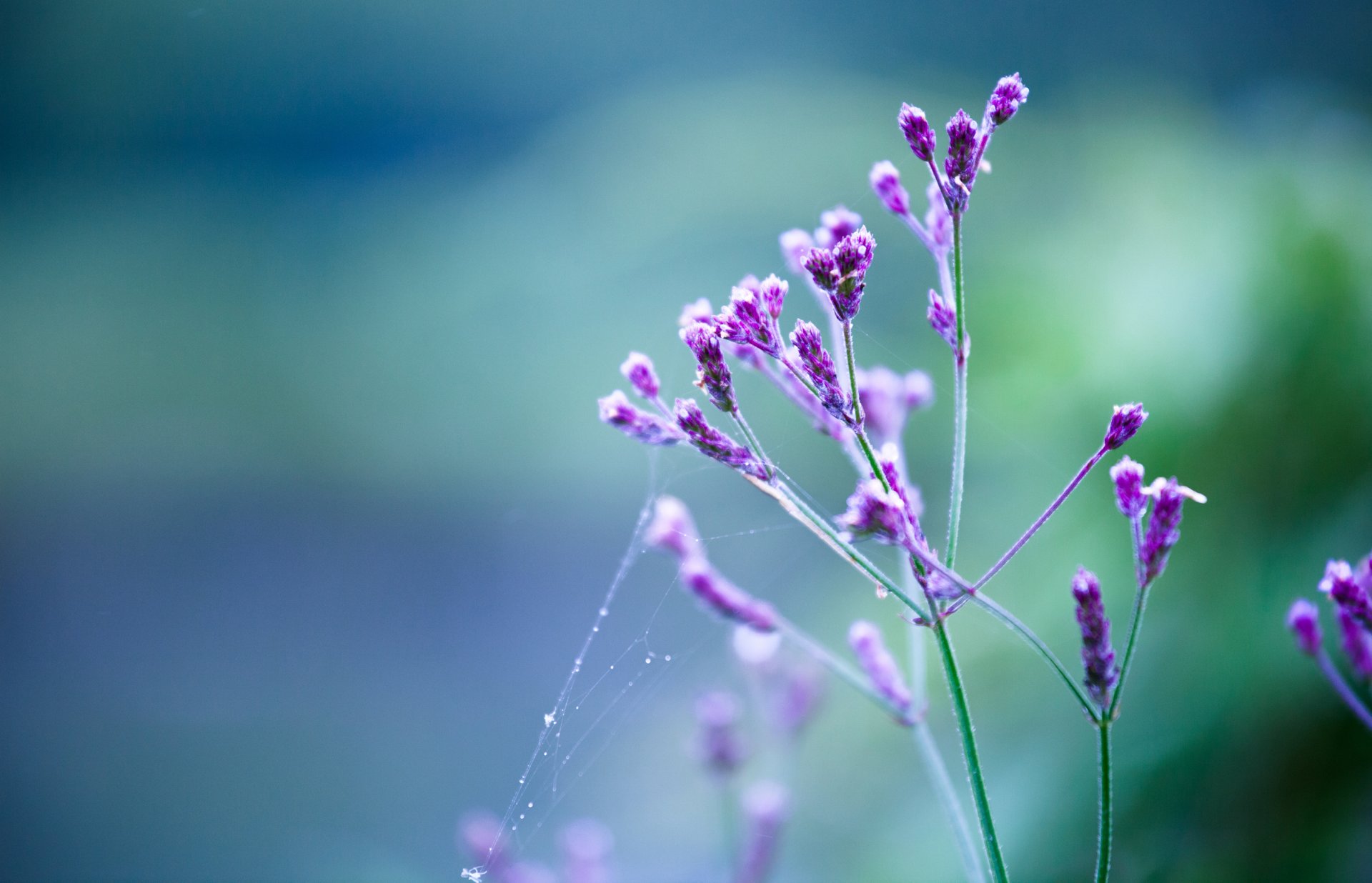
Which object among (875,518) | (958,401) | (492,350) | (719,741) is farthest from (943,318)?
(492,350)

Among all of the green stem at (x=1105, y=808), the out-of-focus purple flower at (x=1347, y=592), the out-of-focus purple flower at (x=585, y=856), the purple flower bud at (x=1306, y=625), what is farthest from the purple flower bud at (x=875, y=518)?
the out-of-focus purple flower at (x=585, y=856)

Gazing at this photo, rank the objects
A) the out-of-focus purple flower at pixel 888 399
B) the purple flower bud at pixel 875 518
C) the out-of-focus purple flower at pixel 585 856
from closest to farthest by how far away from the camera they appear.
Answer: the purple flower bud at pixel 875 518
the out-of-focus purple flower at pixel 888 399
the out-of-focus purple flower at pixel 585 856

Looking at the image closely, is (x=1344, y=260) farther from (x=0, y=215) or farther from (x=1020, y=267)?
(x=0, y=215)

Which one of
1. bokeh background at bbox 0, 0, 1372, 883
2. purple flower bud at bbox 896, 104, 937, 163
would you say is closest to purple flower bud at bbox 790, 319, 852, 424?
purple flower bud at bbox 896, 104, 937, 163

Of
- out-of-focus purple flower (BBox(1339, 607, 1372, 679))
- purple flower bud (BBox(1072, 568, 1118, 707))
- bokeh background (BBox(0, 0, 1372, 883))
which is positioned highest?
bokeh background (BBox(0, 0, 1372, 883))

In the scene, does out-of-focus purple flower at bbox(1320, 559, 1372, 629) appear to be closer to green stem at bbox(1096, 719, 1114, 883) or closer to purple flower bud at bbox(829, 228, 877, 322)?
green stem at bbox(1096, 719, 1114, 883)

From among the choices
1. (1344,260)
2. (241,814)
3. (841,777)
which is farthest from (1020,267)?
(241,814)

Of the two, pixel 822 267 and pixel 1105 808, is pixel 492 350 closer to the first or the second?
pixel 822 267

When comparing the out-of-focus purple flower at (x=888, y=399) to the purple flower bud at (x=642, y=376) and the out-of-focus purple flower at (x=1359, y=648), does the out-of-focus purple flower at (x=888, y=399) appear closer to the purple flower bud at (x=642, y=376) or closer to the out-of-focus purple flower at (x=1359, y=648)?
the purple flower bud at (x=642, y=376)
